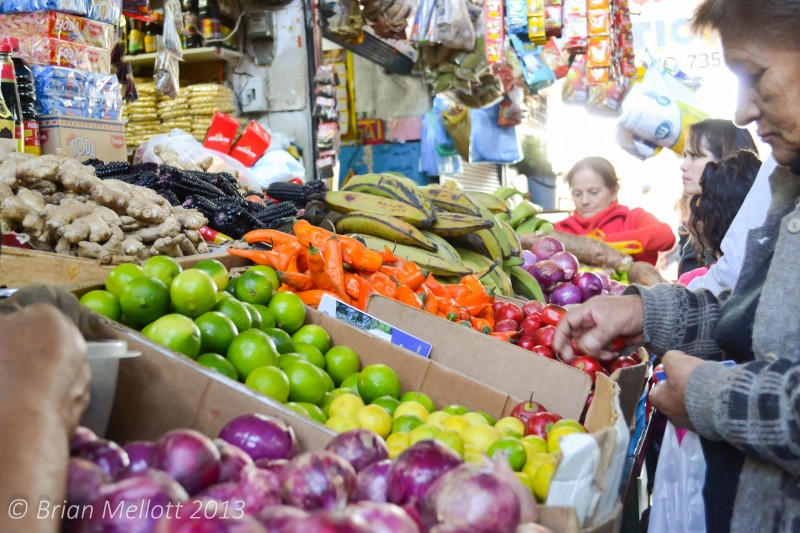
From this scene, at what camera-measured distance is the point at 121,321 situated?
1.87m

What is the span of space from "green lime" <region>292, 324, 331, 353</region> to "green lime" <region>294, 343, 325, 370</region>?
63 mm

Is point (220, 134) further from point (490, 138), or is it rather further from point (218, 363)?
point (490, 138)

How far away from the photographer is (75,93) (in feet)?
11.3

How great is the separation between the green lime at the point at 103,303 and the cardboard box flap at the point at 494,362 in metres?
0.91

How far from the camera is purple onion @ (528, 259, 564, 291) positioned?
13.5 ft

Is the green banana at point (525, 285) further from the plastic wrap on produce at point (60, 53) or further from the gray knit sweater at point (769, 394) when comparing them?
the plastic wrap on produce at point (60, 53)

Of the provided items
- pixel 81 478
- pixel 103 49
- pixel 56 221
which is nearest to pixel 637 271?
pixel 103 49

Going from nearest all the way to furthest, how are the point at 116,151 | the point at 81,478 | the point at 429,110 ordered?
the point at 81,478, the point at 116,151, the point at 429,110

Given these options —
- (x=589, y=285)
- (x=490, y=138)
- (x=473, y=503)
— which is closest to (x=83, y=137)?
(x=589, y=285)

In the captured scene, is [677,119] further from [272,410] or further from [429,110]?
[272,410]

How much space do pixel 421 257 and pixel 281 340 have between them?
139 centimetres

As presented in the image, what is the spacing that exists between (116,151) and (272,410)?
108 inches

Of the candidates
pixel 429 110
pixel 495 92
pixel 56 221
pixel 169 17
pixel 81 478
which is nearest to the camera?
pixel 81 478

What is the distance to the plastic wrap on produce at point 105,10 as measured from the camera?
364cm
